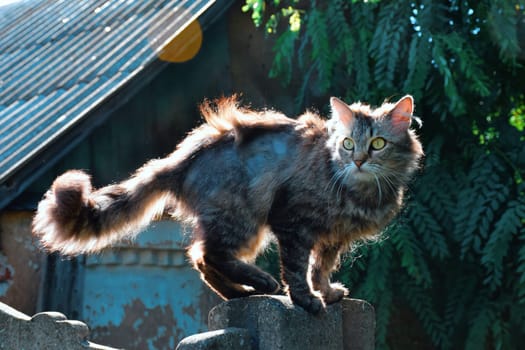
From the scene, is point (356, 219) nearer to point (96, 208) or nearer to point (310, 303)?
point (310, 303)

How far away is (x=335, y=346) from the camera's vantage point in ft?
14.6

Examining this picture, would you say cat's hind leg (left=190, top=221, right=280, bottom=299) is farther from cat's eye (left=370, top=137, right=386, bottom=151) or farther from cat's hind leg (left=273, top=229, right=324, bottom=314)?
cat's eye (left=370, top=137, right=386, bottom=151)

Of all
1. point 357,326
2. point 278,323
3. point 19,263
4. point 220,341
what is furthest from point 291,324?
point 19,263

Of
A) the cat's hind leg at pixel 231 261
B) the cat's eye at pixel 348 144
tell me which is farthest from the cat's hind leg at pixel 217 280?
the cat's eye at pixel 348 144

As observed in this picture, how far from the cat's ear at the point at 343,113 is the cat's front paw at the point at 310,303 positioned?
96cm

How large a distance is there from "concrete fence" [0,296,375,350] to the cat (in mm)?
211

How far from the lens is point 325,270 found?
500 centimetres

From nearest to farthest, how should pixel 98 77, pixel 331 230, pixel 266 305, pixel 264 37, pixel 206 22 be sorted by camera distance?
pixel 266 305 < pixel 331 230 < pixel 98 77 < pixel 206 22 < pixel 264 37

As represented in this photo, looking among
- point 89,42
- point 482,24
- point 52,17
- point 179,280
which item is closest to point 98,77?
point 89,42

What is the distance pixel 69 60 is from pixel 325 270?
451 cm

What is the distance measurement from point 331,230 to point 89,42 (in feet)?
16.0

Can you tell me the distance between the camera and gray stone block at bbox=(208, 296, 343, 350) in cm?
412

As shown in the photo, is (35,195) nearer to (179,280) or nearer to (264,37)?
(179,280)

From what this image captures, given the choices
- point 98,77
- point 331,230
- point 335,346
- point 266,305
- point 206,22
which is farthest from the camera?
point 206,22
